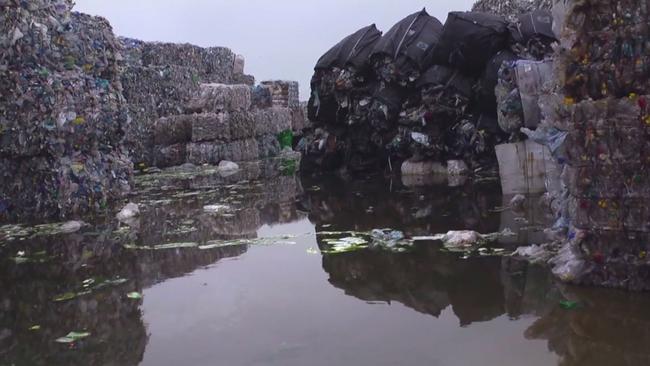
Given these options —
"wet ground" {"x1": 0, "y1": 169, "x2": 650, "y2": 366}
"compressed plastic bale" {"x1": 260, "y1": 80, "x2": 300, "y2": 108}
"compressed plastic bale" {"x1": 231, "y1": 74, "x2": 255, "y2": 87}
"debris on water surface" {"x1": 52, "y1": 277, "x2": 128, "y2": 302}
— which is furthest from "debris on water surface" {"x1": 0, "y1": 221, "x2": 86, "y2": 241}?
"compressed plastic bale" {"x1": 231, "y1": 74, "x2": 255, "y2": 87}

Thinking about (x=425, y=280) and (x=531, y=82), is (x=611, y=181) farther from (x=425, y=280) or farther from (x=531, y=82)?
(x=531, y=82)

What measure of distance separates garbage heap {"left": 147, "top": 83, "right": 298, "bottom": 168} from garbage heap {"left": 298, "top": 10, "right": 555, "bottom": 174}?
234 cm

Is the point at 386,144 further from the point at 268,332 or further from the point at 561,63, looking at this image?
the point at 268,332

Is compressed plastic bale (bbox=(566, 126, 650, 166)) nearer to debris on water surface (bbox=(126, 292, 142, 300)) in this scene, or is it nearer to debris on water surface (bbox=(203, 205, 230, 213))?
debris on water surface (bbox=(126, 292, 142, 300))

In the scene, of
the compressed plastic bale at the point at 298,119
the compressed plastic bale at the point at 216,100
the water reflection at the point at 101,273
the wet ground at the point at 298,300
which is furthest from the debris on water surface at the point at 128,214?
the compressed plastic bale at the point at 298,119

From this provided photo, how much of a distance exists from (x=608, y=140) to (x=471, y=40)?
375cm

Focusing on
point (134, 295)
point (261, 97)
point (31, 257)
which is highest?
point (261, 97)

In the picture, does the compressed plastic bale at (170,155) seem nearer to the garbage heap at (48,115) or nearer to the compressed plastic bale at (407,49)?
the compressed plastic bale at (407,49)

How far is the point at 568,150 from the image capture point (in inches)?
93.7

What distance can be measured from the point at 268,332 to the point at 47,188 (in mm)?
3368

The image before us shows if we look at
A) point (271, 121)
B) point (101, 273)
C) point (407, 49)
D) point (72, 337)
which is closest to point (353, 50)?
point (407, 49)

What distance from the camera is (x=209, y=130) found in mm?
9453

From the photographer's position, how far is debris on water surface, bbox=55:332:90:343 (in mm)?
2133

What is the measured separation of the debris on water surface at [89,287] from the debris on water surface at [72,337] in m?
0.49
